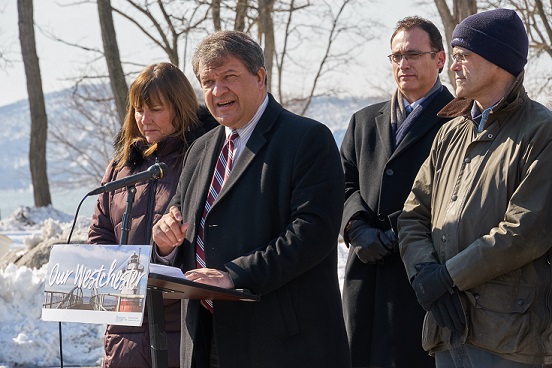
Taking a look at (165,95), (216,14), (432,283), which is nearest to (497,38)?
(432,283)

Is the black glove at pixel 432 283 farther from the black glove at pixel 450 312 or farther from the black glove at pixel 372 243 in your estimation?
the black glove at pixel 372 243

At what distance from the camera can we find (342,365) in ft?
12.6

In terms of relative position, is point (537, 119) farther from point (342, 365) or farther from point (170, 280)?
point (170, 280)

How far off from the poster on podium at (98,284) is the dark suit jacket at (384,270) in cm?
167

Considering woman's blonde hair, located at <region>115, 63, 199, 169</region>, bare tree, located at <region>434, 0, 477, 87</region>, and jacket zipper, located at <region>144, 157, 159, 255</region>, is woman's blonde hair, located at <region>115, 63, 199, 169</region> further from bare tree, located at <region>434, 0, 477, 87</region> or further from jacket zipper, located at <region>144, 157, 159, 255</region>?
bare tree, located at <region>434, 0, 477, 87</region>

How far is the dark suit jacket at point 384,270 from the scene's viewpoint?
4.62 meters

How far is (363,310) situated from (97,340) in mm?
4177

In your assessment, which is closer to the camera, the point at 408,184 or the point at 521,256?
the point at 521,256

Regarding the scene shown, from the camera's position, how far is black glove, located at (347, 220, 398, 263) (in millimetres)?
4539

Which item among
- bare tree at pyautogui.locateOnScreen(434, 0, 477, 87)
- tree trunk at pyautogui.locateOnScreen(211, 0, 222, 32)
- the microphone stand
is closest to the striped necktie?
the microphone stand

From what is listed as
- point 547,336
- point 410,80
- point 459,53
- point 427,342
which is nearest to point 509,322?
point 547,336

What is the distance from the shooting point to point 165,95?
189 inches

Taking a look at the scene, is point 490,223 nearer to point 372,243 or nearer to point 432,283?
point 432,283

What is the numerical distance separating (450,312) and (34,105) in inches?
849
